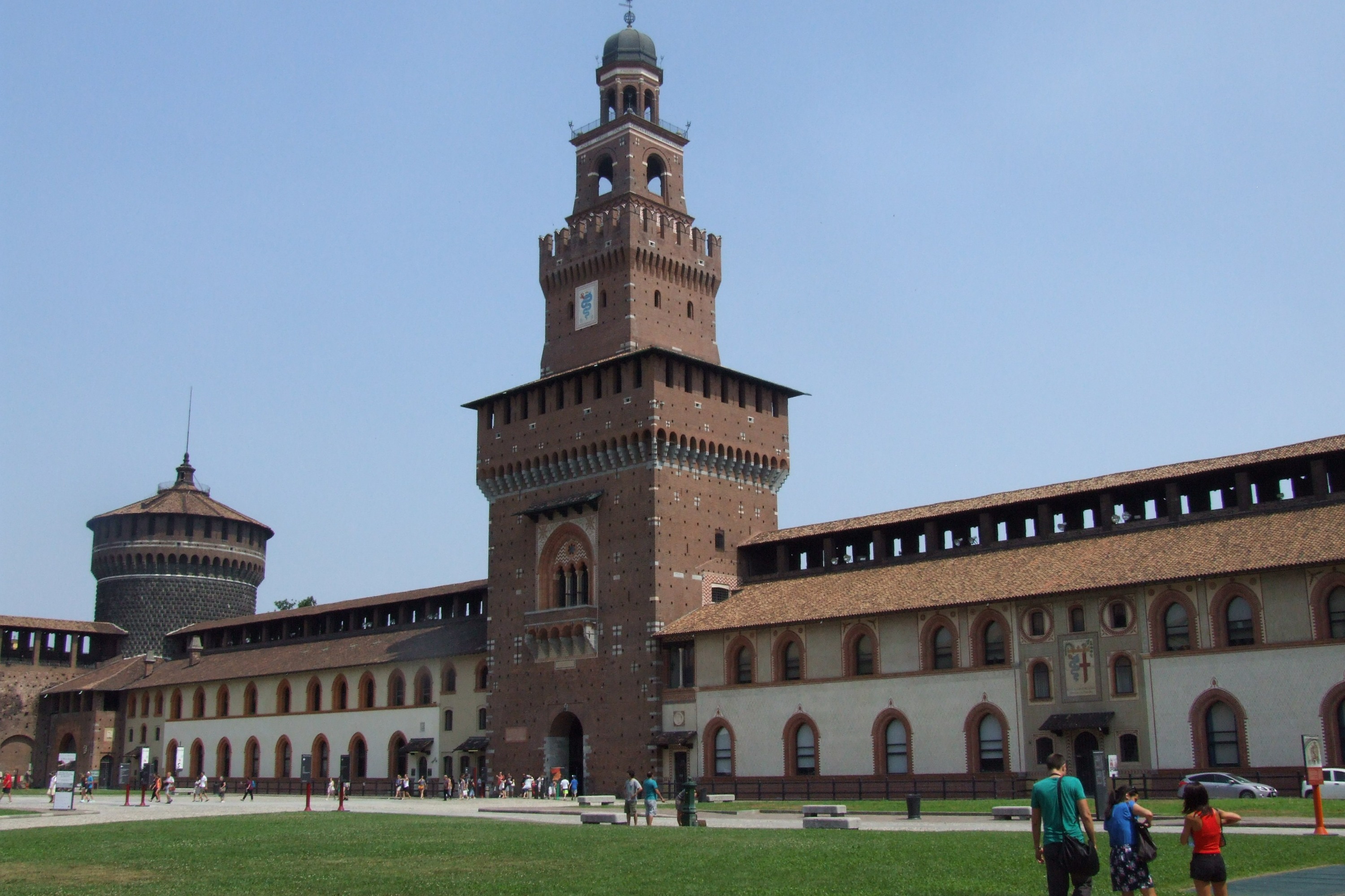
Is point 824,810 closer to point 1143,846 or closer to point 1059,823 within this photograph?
point 1143,846

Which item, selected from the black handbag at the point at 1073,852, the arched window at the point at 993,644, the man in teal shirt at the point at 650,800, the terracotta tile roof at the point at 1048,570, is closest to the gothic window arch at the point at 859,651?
the terracotta tile roof at the point at 1048,570

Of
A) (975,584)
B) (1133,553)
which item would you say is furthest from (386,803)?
(1133,553)

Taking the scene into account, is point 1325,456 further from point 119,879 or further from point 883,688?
point 119,879

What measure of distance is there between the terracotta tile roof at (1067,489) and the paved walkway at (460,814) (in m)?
13.9

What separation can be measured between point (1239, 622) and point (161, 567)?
73.3m

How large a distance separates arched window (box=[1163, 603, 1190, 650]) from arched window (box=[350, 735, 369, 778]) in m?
43.2

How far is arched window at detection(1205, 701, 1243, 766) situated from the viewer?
43.8 m

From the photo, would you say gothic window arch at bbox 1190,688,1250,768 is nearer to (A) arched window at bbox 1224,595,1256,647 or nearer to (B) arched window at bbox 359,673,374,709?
(A) arched window at bbox 1224,595,1256,647

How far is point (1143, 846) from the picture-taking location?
16703 mm

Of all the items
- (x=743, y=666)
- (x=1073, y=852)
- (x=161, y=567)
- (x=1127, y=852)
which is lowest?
(x=1127, y=852)

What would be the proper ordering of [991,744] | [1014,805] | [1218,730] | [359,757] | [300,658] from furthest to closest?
[300,658]
[359,757]
[991,744]
[1218,730]
[1014,805]

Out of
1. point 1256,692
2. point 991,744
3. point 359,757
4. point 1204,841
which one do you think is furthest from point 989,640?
point 359,757

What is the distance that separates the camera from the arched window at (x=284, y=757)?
78625 mm

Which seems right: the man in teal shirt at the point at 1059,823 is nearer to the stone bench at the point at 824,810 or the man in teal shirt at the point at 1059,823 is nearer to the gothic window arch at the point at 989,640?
the stone bench at the point at 824,810
